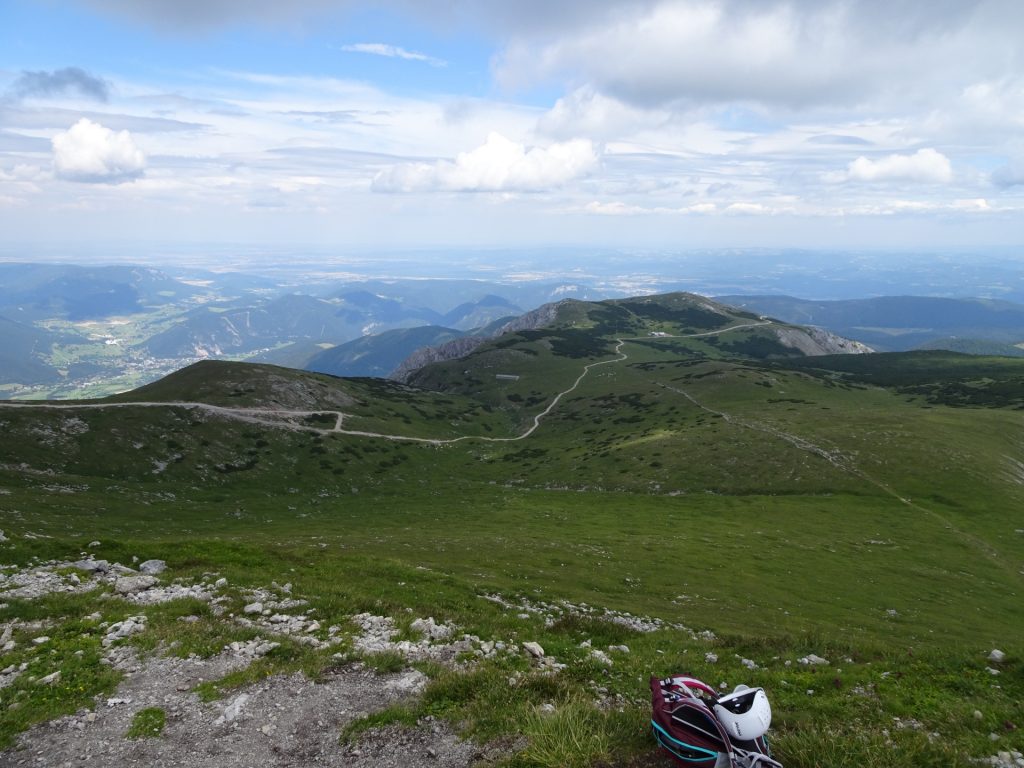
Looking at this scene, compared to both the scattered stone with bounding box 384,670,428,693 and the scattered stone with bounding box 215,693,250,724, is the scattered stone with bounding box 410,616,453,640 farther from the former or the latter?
the scattered stone with bounding box 215,693,250,724

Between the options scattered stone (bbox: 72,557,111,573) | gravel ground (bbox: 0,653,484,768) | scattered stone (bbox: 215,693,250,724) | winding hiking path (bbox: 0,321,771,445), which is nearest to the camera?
gravel ground (bbox: 0,653,484,768)

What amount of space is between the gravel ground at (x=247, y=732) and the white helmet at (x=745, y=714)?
504 cm

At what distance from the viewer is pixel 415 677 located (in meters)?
14.3

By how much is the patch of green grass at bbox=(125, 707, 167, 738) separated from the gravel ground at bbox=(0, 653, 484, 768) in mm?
126

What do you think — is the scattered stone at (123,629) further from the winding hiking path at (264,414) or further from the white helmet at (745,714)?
the winding hiking path at (264,414)

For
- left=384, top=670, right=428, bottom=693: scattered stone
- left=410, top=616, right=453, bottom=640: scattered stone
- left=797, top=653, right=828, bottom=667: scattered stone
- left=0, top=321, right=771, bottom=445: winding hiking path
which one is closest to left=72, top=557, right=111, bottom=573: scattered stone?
left=410, top=616, right=453, bottom=640: scattered stone

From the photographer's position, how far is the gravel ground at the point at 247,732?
10.8 meters

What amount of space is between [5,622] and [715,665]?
24741mm

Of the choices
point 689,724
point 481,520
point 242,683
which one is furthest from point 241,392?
point 689,724

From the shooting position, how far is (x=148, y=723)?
11953 millimetres

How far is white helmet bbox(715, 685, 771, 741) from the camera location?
8.85 meters

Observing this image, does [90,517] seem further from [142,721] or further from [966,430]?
[966,430]

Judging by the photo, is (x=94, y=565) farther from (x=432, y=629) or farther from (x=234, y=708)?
(x=432, y=629)

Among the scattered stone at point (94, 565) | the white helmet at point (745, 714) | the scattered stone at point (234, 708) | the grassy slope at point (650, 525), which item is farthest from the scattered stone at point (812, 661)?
the scattered stone at point (94, 565)
